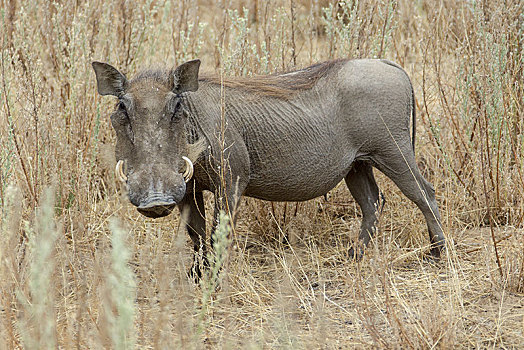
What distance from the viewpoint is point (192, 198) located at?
12.0 feet

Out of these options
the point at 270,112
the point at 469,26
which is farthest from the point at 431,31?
the point at 270,112

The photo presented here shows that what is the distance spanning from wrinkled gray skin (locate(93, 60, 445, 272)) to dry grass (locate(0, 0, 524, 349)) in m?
0.28

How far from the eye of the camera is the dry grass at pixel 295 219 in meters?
2.96

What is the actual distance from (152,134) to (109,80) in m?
0.38

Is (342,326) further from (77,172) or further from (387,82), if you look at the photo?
(77,172)

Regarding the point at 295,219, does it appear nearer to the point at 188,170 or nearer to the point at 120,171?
the point at 188,170

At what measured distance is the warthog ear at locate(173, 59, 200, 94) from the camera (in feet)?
10.6

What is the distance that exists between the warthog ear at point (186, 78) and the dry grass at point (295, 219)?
58 cm

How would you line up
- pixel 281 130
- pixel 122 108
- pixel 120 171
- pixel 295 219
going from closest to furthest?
pixel 120 171, pixel 122 108, pixel 281 130, pixel 295 219

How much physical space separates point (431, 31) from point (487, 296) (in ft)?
6.24

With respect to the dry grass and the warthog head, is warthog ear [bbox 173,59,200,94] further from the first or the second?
the dry grass

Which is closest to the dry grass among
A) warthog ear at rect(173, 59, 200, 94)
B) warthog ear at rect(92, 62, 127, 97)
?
warthog ear at rect(92, 62, 127, 97)

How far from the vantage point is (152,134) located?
308 cm

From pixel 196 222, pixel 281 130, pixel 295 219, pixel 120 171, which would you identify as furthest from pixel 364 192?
pixel 120 171
